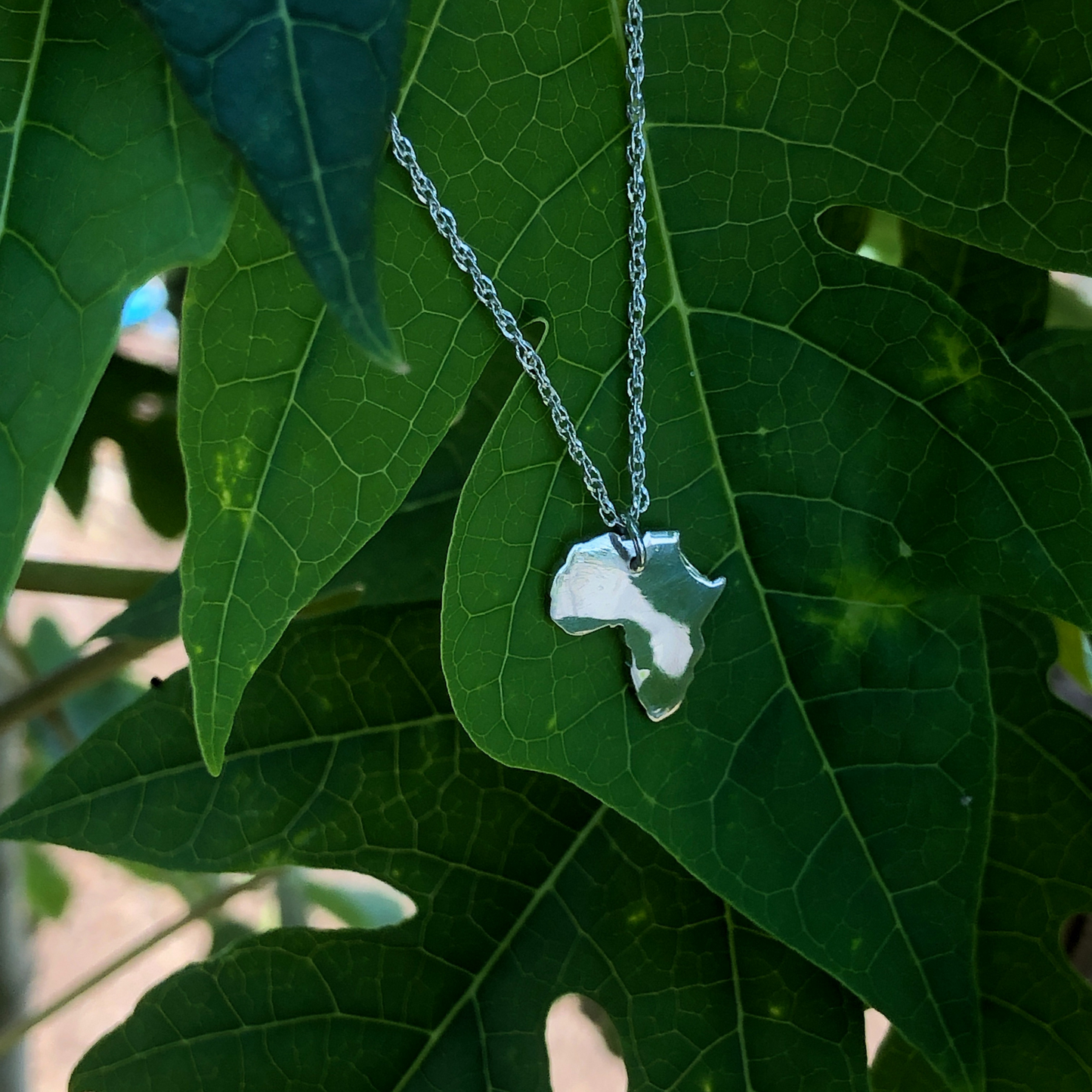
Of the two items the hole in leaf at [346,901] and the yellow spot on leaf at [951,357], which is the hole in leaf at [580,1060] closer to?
the hole in leaf at [346,901]

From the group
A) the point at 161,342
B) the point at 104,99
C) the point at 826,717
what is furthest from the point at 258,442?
the point at 161,342

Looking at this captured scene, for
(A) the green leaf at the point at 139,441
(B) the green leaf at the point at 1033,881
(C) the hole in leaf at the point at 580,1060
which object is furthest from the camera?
(C) the hole in leaf at the point at 580,1060

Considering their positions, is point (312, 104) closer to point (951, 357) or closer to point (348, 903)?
point (951, 357)

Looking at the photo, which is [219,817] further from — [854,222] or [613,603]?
[854,222]

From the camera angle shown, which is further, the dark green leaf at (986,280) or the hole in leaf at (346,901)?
the hole in leaf at (346,901)

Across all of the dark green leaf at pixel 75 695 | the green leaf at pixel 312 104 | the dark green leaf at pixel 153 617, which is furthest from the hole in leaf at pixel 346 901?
the green leaf at pixel 312 104

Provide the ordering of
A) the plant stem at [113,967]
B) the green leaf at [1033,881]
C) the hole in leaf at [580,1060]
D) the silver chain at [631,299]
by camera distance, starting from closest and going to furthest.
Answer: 1. the silver chain at [631,299]
2. the green leaf at [1033,881]
3. the plant stem at [113,967]
4. the hole in leaf at [580,1060]
